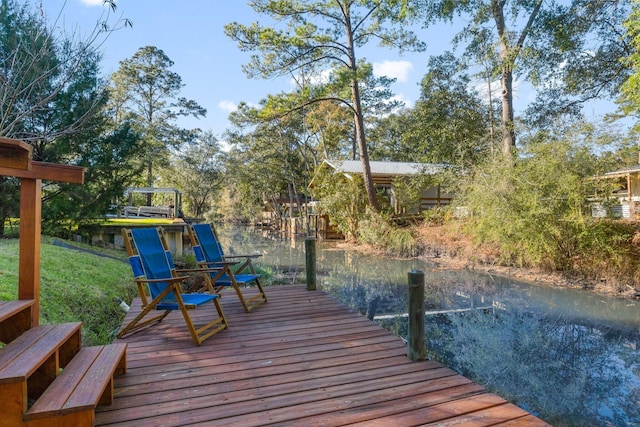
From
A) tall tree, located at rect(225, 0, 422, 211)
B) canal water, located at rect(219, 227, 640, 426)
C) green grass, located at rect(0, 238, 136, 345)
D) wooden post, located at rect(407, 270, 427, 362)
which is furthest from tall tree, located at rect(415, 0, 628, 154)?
green grass, located at rect(0, 238, 136, 345)

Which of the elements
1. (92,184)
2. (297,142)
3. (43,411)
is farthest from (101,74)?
(297,142)

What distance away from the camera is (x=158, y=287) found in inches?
137

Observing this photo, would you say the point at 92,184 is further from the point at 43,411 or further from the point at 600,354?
the point at 600,354

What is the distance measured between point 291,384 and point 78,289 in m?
3.92

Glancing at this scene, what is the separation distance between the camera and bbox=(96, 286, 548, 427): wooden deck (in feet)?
6.57

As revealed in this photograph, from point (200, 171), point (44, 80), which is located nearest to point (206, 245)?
point (44, 80)

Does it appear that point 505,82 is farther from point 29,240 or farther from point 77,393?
point 77,393

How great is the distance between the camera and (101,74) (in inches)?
364

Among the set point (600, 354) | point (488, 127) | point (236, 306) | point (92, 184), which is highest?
point (488, 127)

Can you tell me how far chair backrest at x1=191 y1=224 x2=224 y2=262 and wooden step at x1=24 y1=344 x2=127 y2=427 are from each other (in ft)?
7.49

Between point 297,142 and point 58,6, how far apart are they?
20145 mm

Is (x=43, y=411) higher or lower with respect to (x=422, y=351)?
higher

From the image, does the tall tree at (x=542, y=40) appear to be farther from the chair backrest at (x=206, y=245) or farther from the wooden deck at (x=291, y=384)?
the wooden deck at (x=291, y=384)

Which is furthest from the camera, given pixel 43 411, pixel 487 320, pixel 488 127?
pixel 488 127
